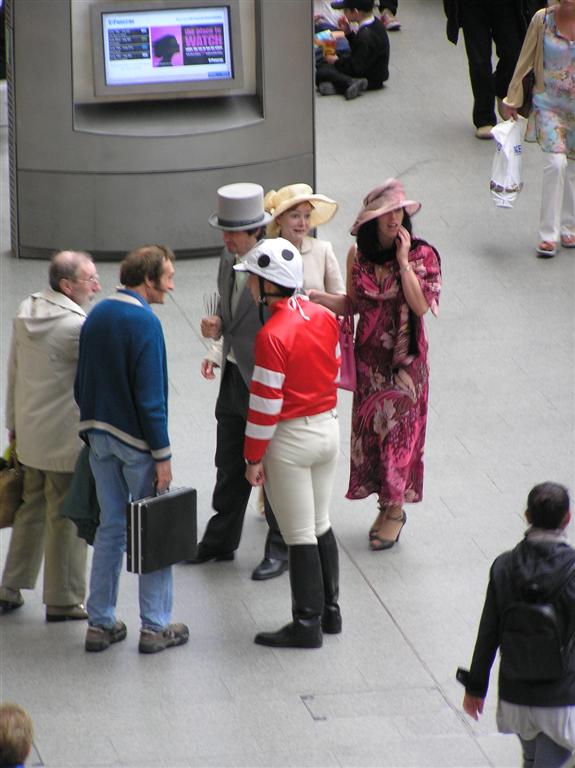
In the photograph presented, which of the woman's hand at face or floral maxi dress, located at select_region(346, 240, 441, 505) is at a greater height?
the woman's hand at face

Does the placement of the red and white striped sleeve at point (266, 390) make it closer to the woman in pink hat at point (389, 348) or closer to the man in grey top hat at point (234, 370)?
the man in grey top hat at point (234, 370)

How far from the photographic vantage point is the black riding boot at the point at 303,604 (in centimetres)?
643

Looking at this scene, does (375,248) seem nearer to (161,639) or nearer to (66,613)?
(161,639)

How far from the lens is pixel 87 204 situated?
36.5 ft

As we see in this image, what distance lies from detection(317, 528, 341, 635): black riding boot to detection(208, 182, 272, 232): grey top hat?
56.0 inches

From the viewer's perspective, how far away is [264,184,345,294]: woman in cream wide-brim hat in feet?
23.1

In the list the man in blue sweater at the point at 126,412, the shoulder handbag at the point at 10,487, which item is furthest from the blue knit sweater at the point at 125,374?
the shoulder handbag at the point at 10,487

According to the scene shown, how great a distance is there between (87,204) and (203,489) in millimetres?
3747

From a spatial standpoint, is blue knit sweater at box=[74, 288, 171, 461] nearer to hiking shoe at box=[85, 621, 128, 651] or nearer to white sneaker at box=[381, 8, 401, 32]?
hiking shoe at box=[85, 621, 128, 651]

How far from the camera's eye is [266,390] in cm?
616

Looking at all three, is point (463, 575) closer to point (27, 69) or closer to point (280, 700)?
point (280, 700)

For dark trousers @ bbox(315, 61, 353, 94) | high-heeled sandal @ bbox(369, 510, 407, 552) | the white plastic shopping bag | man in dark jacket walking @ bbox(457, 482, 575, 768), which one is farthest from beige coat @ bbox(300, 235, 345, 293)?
dark trousers @ bbox(315, 61, 353, 94)

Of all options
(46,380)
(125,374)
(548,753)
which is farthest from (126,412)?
(548,753)

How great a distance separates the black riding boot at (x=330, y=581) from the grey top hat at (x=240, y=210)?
1.42m
